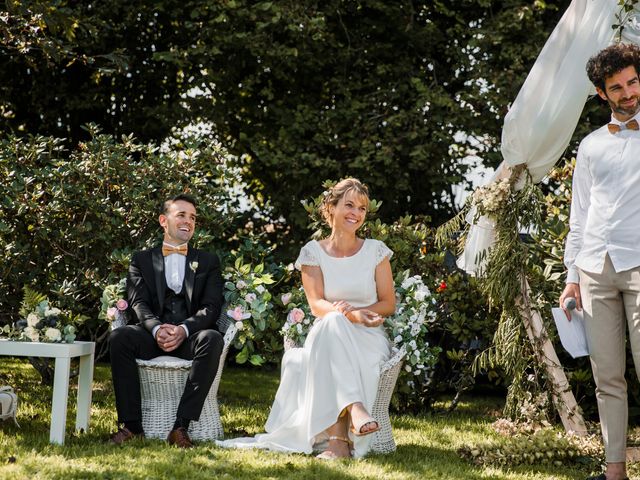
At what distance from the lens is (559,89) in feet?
15.3

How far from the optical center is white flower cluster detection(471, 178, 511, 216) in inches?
192

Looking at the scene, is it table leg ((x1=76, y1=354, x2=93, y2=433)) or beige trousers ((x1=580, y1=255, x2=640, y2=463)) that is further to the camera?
table leg ((x1=76, y1=354, x2=93, y2=433))

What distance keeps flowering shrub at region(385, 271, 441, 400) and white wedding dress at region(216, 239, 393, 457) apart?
18cm

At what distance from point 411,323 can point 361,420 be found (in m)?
1.03

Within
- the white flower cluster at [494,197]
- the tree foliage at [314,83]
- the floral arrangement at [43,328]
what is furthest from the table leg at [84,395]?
the tree foliage at [314,83]

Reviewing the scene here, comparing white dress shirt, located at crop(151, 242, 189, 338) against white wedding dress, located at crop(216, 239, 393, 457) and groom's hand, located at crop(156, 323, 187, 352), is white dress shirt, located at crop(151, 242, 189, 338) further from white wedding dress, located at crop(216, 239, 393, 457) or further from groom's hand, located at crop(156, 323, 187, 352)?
white wedding dress, located at crop(216, 239, 393, 457)

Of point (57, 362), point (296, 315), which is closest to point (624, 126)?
point (296, 315)

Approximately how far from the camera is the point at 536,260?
548 centimetres

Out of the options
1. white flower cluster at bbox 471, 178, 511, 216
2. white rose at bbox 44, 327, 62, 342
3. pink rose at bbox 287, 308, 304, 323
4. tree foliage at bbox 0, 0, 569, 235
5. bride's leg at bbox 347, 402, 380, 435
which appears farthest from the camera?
tree foliage at bbox 0, 0, 569, 235

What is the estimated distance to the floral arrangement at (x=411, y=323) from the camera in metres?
4.91

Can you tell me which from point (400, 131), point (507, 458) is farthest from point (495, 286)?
point (400, 131)

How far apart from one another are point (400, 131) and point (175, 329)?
13.8 ft

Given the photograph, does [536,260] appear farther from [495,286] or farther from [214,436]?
[214,436]

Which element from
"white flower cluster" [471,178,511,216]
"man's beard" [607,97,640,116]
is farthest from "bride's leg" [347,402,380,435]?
"man's beard" [607,97,640,116]
